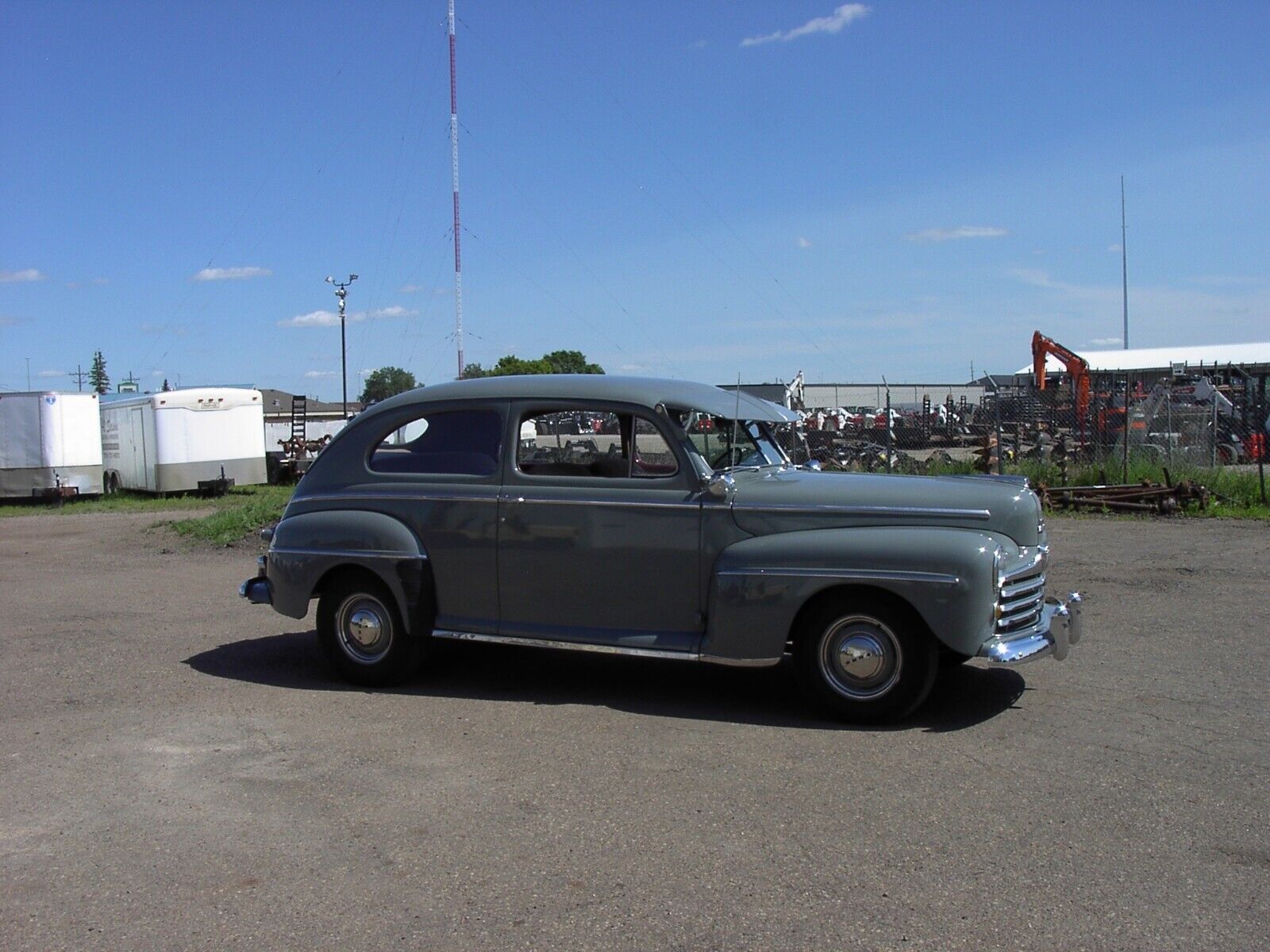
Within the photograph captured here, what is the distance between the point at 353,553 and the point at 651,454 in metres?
1.97

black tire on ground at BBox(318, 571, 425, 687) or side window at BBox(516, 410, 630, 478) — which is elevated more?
side window at BBox(516, 410, 630, 478)

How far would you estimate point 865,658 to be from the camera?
585 centimetres

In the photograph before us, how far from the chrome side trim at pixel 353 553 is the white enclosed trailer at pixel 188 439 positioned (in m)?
19.7

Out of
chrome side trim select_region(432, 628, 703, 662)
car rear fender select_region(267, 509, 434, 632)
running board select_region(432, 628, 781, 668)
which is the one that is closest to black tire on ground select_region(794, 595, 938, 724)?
running board select_region(432, 628, 781, 668)

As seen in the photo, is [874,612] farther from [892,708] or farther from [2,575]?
[2,575]

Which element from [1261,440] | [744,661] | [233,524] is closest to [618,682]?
[744,661]

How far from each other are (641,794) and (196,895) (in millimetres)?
1850

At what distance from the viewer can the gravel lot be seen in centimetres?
378

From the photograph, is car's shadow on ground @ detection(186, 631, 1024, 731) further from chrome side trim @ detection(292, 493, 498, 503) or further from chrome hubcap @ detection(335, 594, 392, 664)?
chrome side trim @ detection(292, 493, 498, 503)

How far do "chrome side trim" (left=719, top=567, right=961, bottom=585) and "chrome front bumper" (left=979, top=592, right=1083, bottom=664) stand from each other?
1.32 ft

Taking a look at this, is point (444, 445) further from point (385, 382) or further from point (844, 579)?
point (385, 382)

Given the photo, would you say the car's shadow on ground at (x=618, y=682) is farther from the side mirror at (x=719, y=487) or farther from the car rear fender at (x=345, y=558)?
the side mirror at (x=719, y=487)

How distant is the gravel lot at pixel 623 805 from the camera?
3.78m

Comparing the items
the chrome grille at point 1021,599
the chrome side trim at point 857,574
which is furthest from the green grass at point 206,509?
the chrome grille at point 1021,599
